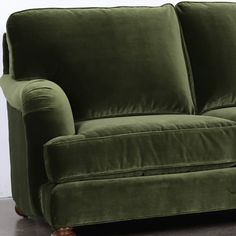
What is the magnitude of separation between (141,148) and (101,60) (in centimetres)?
68

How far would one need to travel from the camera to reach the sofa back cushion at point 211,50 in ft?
9.11

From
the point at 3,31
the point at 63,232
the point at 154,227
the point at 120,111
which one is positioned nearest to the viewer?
the point at 63,232

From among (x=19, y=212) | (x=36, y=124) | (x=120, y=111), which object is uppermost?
(x=36, y=124)

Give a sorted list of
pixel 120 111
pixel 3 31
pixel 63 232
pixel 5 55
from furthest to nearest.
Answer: pixel 3 31 → pixel 5 55 → pixel 120 111 → pixel 63 232

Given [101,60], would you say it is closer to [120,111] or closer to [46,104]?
[120,111]

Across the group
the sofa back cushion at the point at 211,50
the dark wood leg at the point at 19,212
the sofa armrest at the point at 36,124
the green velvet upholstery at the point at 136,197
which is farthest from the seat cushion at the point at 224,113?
the dark wood leg at the point at 19,212

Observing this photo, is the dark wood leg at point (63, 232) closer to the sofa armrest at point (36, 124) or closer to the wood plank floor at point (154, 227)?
the sofa armrest at point (36, 124)

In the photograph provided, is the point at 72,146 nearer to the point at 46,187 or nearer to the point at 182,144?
the point at 46,187

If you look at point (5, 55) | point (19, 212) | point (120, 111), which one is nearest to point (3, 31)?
point (5, 55)

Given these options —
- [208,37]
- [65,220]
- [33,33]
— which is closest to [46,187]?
[65,220]

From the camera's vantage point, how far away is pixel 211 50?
9.23ft

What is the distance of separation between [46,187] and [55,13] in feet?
3.12

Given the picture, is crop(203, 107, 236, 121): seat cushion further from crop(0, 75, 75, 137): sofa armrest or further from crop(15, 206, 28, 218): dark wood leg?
crop(15, 206, 28, 218): dark wood leg

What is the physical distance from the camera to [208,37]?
2.82m
